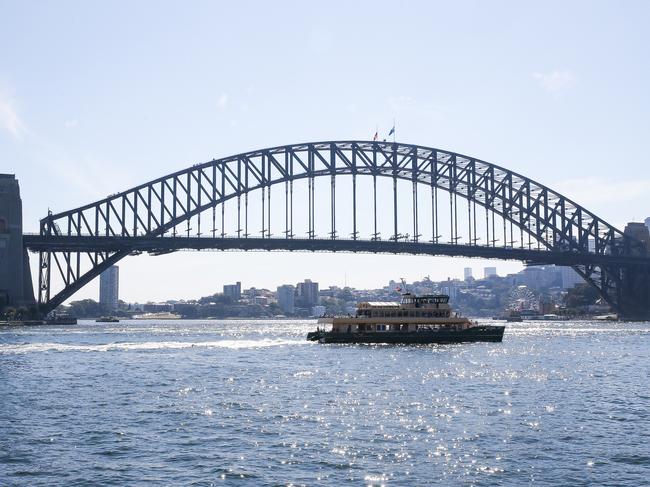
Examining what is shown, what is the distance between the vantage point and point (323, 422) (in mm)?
38031

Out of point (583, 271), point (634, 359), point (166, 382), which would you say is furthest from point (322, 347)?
point (583, 271)

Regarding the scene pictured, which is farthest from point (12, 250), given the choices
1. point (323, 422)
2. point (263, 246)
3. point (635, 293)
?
point (635, 293)

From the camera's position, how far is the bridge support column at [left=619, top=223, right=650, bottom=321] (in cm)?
17825

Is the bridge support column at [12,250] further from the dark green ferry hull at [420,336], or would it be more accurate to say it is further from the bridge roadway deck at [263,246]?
the dark green ferry hull at [420,336]

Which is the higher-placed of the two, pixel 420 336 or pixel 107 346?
pixel 420 336

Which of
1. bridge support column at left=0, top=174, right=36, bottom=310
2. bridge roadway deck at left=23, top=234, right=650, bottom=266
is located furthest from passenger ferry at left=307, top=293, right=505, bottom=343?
bridge support column at left=0, top=174, right=36, bottom=310

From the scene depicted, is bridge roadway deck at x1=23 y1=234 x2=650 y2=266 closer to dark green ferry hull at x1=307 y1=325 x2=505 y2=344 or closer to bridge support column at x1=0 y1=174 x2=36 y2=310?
bridge support column at x1=0 y1=174 x2=36 y2=310

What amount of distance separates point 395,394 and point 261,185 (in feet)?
352

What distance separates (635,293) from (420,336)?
102882mm

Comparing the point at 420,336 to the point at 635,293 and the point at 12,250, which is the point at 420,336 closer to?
the point at 12,250

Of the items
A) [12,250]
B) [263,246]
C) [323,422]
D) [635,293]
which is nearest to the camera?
[323,422]

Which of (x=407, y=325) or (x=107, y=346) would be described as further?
(x=407, y=325)

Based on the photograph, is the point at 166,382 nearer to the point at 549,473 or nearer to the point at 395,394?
the point at 395,394

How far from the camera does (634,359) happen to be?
248 feet
